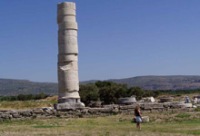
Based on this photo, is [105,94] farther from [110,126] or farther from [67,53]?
[110,126]

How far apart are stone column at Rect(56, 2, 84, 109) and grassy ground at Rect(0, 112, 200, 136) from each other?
3.90m

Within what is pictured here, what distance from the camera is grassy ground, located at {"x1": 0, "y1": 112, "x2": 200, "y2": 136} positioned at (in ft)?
59.3

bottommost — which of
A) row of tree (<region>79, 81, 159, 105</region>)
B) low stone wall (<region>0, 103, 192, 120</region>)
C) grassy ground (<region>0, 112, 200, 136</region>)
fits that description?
grassy ground (<region>0, 112, 200, 136</region>)


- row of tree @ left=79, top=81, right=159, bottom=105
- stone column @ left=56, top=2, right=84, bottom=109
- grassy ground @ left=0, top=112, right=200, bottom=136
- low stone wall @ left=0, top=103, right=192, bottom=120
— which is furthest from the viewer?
row of tree @ left=79, top=81, right=159, bottom=105

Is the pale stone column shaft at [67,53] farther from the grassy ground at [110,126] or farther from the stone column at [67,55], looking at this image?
the grassy ground at [110,126]

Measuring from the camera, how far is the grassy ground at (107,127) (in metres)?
18.1

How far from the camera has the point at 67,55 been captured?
29.6m

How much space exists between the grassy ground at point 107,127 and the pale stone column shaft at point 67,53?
4.02m

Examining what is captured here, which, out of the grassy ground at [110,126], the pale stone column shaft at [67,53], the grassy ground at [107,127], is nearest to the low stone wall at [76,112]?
the grassy ground at [110,126]

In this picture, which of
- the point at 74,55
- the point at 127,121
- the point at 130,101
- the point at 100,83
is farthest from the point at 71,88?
the point at 100,83

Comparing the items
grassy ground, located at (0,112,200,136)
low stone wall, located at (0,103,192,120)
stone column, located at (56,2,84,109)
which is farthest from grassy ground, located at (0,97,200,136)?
stone column, located at (56,2,84,109)

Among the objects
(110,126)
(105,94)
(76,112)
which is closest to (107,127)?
(110,126)

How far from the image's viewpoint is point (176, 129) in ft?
63.0

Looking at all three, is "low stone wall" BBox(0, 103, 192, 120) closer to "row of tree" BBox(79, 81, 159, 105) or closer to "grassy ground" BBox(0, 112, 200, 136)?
"grassy ground" BBox(0, 112, 200, 136)
